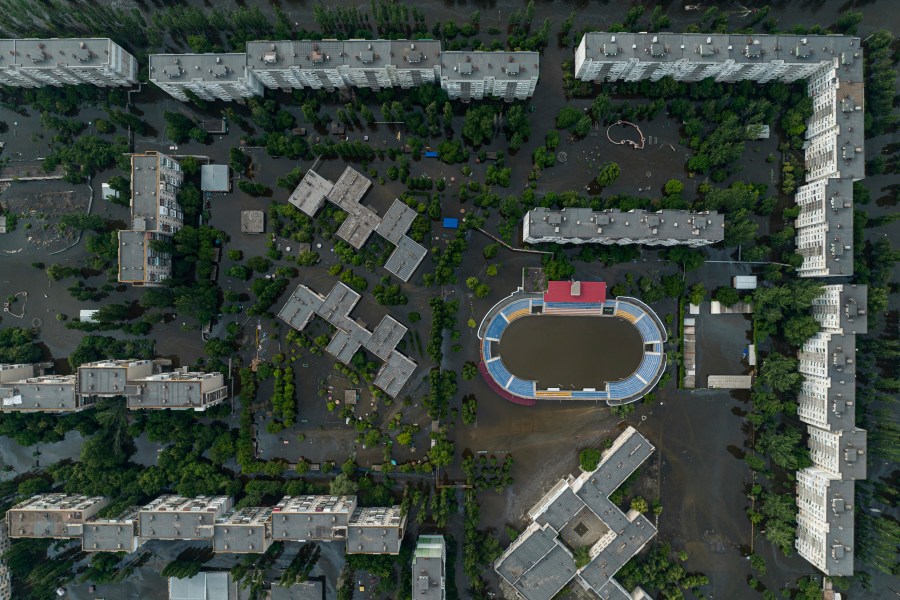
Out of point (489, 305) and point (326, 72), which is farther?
point (489, 305)

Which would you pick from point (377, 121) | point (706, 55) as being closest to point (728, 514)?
point (706, 55)

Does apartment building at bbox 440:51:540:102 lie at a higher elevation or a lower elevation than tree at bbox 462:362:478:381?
higher

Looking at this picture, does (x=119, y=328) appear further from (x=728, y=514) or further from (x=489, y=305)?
(x=728, y=514)

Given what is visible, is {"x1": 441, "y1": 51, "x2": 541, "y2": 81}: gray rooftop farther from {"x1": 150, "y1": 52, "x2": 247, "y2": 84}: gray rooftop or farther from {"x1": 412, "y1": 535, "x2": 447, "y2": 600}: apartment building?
{"x1": 412, "y1": 535, "x2": 447, "y2": 600}: apartment building

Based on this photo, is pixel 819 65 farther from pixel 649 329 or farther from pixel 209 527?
pixel 209 527

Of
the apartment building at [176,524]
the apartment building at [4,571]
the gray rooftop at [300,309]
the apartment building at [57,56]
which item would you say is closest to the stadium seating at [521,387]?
the gray rooftop at [300,309]

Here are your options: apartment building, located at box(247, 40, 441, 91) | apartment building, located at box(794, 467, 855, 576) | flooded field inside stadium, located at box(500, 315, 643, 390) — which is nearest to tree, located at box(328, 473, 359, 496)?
flooded field inside stadium, located at box(500, 315, 643, 390)

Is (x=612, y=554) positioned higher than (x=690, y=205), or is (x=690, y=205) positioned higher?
(x=690, y=205)
